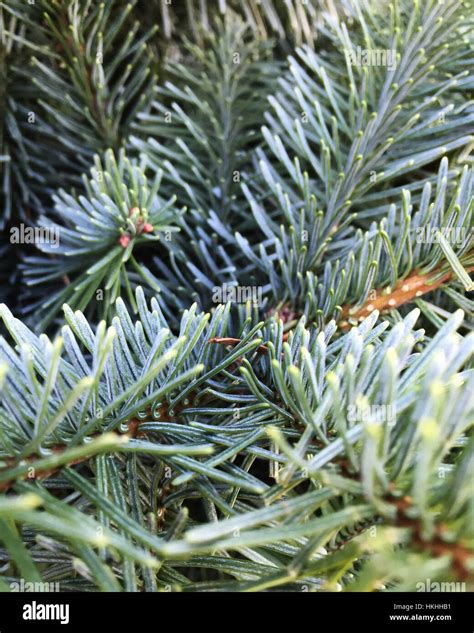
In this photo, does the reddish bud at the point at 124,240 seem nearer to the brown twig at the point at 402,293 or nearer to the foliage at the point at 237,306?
the foliage at the point at 237,306

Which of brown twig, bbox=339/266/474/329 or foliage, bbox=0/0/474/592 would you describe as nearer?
foliage, bbox=0/0/474/592

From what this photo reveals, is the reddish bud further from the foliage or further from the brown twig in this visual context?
the brown twig

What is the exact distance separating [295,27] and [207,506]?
353mm

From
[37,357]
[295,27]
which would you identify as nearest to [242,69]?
[295,27]

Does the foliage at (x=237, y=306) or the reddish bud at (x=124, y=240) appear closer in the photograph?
the foliage at (x=237, y=306)

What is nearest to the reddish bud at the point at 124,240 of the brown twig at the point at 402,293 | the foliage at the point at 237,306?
the foliage at the point at 237,306

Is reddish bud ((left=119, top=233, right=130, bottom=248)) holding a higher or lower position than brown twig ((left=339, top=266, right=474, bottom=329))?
higher

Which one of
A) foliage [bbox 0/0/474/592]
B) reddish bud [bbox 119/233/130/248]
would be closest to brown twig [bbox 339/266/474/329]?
foliage [bbox 0/0/474/592]

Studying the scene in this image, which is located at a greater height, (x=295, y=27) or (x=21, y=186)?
(x=295, y=27)

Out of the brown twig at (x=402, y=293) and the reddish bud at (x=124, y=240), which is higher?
the reddish bud at (x=124, y=240)

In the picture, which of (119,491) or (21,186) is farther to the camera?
(21,186)

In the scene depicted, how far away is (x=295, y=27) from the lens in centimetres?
42
